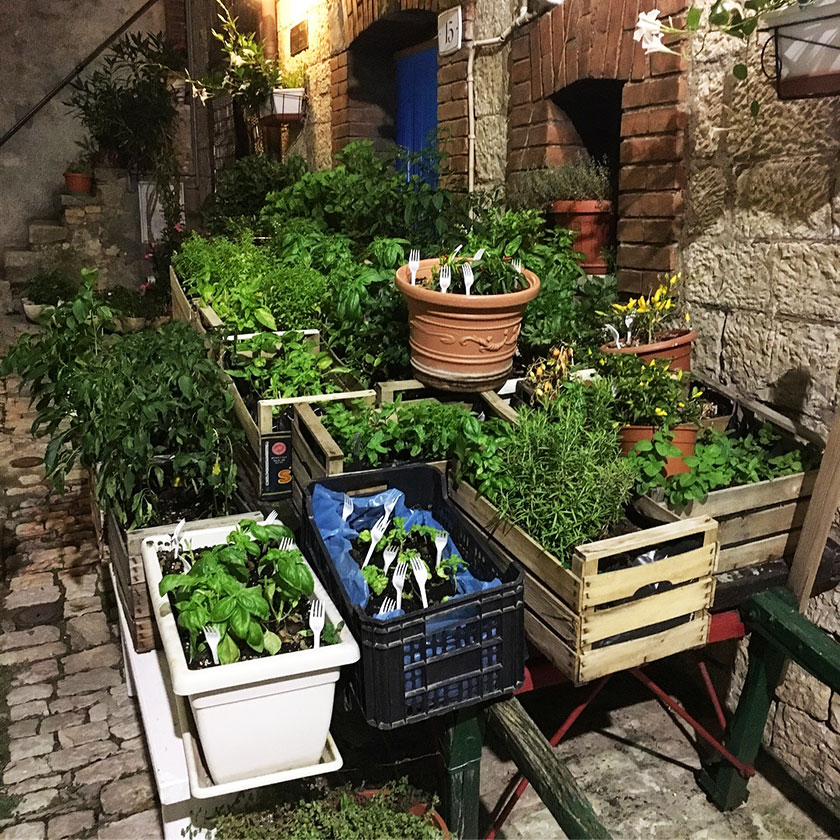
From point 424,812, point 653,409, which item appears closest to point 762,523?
point 653,409

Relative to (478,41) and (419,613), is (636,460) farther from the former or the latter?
(478,41)

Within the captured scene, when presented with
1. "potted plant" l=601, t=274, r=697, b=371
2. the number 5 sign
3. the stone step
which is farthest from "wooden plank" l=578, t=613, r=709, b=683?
the stone step

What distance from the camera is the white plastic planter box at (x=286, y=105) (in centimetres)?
674

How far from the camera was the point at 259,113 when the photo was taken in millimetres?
7223

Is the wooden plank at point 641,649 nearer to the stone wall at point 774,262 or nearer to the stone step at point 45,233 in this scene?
the stone wall at point 774,262

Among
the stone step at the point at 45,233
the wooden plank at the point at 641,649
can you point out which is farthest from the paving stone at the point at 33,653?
the stone step at the point at 45,233

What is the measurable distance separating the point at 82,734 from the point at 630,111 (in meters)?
3.39

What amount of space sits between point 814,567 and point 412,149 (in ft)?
14.7

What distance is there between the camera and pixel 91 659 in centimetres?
354

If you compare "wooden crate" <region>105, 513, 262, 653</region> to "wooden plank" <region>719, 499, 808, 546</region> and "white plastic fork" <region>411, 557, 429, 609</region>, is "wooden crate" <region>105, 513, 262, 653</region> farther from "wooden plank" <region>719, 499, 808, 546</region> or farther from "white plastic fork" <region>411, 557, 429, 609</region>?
"wooden plank" <region>719, 499, 808, 546</region>

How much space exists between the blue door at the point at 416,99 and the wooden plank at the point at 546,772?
4.15m

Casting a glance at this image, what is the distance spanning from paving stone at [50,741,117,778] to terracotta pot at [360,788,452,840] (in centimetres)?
118

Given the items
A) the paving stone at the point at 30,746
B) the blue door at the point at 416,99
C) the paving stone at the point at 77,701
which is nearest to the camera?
the paving stone at the point at 30,746

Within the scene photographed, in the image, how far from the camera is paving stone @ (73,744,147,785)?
113 inches
